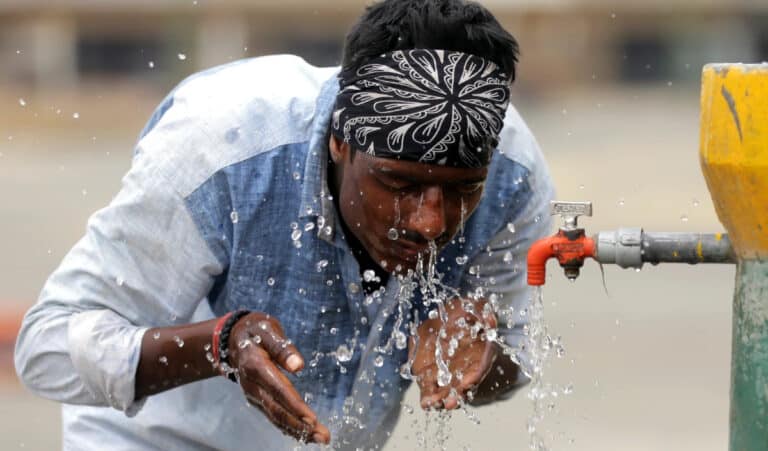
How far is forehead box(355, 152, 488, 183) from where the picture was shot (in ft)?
9.95

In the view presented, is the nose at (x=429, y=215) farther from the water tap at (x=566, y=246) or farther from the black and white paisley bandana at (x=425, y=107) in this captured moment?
the water tap at (x=566, y=246)

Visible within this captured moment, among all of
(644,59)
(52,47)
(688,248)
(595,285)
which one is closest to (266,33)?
(52,47)

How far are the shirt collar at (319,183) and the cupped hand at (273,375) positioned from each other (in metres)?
0.37

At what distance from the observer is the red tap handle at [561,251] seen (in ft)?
8.67

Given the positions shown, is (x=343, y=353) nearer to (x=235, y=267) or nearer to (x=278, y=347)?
(x=235, y=267)

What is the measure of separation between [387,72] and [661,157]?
11418 millimetres

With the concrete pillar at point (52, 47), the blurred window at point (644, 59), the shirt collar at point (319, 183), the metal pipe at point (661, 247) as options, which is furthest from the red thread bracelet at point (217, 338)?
the blurred window at point (644, 59)

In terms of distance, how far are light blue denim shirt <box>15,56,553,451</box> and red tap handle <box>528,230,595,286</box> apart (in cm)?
70

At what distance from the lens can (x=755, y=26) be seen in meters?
18.7

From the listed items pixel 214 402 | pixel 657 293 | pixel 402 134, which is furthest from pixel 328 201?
pixel 657 293

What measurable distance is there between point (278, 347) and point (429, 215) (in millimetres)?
409

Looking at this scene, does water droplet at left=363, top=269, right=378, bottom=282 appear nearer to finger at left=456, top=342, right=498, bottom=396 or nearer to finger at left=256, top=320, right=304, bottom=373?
finger at left=456, top=342, right=498, bottom=396

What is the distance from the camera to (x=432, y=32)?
319cm

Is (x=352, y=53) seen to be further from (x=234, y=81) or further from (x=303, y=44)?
(x=303, y=44)
